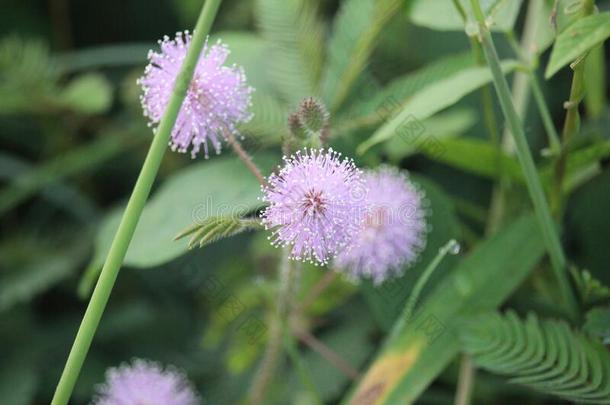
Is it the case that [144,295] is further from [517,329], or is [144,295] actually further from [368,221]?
[517,329]

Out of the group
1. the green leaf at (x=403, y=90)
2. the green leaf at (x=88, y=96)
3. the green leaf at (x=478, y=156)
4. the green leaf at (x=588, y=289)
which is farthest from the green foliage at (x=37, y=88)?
the green leaf at (x=588, y=289)

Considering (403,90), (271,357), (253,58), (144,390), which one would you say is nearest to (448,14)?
(403,90)

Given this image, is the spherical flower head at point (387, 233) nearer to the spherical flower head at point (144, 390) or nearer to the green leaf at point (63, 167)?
the spherical flower head at point (144, 390)

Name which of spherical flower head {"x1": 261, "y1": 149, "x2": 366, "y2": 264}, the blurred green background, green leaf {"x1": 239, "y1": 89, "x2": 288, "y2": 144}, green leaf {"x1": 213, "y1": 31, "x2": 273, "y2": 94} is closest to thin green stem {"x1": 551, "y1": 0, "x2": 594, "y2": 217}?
the blurred green background

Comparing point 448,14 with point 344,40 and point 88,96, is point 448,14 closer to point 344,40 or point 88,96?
point 344,40

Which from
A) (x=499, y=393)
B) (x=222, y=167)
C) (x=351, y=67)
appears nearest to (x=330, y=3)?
(x=351, y=67)

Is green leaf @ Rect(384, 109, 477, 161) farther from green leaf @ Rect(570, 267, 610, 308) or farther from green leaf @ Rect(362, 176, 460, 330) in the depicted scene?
green leaf @ Rect(570, 267, 610, 308)
